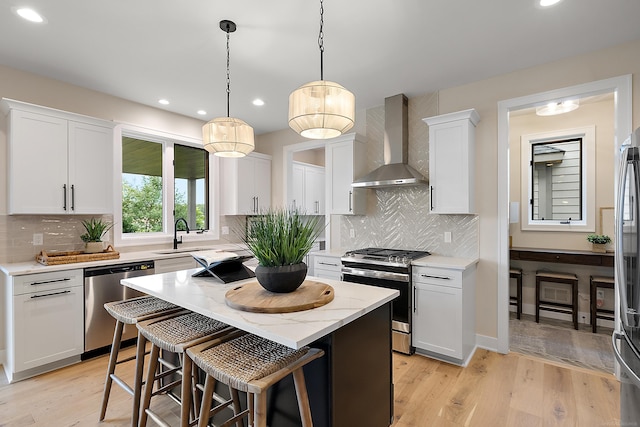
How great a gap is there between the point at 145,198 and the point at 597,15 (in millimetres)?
4688

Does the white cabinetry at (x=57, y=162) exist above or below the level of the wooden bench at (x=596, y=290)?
above

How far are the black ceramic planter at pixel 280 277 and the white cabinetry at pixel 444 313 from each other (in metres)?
1.76

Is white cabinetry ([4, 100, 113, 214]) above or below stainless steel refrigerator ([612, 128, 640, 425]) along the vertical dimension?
above

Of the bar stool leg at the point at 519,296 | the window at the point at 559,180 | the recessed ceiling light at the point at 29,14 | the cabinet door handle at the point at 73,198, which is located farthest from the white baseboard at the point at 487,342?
the recessed ceiling light at the point at 29,14

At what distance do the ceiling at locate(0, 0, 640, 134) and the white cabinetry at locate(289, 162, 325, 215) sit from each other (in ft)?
8.21

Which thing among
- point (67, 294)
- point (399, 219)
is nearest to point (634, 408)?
point (399, 219)

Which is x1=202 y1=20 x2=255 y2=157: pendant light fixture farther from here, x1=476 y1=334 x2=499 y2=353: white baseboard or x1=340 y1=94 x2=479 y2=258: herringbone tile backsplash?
x1=476 y1=334 x2=499 y2=353: white baseboard

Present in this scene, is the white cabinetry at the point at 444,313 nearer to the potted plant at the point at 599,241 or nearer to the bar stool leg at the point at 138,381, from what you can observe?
the potted plant at the point at 599,241

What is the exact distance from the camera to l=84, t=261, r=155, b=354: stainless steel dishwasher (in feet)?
9.84

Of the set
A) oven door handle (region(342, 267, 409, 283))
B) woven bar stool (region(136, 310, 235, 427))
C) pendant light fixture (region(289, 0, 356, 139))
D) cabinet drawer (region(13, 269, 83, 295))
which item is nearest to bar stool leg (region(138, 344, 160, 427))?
woven bar stool (region(136, 310, 235, 427))

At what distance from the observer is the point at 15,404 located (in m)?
2.33

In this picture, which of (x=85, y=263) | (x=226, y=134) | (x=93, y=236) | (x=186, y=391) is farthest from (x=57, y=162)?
(x=186, y=391)

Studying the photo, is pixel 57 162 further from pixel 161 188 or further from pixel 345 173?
pixel 345 173

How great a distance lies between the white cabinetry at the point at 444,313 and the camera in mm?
2883
